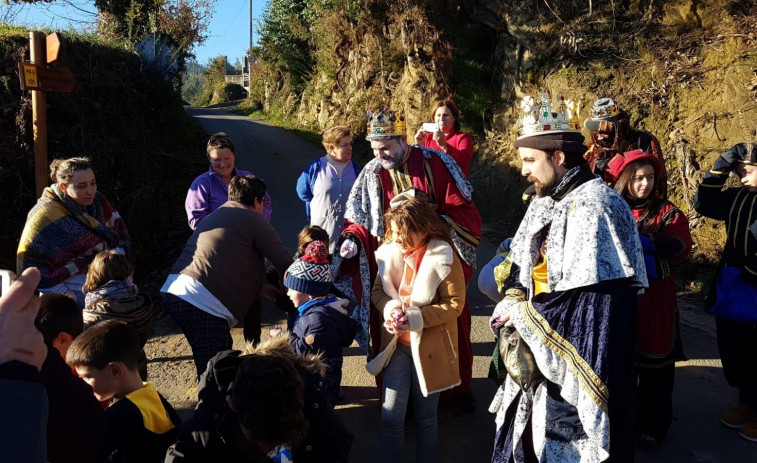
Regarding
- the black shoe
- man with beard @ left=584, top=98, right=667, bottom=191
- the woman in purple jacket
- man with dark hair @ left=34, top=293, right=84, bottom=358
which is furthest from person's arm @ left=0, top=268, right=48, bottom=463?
man with beard @ left=584, top=98, right=667, bottom=191

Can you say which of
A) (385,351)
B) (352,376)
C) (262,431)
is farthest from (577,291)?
(352,376)

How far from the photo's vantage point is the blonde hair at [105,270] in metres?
3.42

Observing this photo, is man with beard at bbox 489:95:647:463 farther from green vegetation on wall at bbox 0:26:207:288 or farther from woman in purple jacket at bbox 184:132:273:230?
green vegetation on wall at bbox 0:26:207:288

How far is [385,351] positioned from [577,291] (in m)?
1.12

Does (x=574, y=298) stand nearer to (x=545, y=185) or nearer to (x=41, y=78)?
(x=545, y=185)

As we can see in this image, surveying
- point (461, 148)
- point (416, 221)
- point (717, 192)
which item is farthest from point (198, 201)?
point (717, 192)

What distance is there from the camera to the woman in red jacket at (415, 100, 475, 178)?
5.57 meters

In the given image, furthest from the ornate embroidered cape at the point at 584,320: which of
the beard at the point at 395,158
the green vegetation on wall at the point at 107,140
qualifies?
the green vegetation on wall at the point at 107,140

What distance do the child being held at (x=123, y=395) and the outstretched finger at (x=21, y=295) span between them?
92cm

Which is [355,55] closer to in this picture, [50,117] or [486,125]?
[486,125]

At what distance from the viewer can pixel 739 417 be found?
368cm

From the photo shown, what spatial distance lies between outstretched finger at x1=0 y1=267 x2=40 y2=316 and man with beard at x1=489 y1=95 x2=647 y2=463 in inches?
73.5

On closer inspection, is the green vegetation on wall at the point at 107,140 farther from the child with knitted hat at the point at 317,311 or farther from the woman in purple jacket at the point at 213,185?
the child with knitted hat at the point at 317,311

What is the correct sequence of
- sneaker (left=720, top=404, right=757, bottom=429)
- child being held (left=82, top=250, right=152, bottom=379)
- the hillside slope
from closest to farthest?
child being held (left=82, top=250, right=152, bottom=379)
sneaker (left=720, top=404, right=757, bottom=429)
the hillside slope
